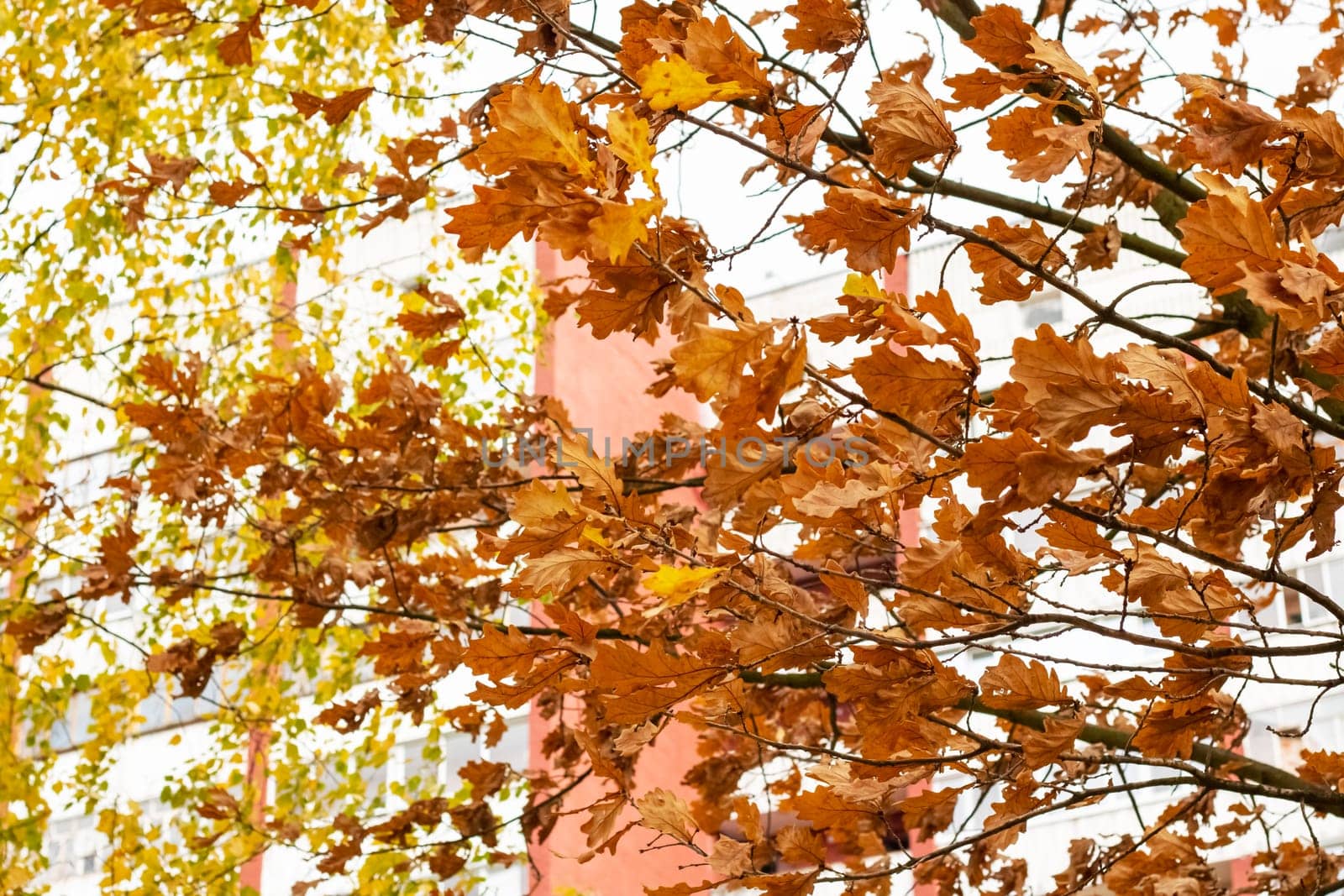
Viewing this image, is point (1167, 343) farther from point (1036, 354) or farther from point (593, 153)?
point (593, 153)

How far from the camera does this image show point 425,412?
2.88 meters

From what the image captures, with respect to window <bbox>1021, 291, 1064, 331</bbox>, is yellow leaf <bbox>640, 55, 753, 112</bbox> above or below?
below

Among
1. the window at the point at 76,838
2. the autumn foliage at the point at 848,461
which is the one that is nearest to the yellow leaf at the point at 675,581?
the autumn foliage at the point at 848,461

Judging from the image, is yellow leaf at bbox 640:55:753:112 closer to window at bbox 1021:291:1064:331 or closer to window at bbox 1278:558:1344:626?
window at bbox 1278:558:1344:626

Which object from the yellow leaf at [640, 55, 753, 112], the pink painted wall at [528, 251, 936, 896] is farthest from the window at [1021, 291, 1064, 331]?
the yellow leaf at [640, 55, 753, 112]

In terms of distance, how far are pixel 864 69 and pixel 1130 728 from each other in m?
1.46

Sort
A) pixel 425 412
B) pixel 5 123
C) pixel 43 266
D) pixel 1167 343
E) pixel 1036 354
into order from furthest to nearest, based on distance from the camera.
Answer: pixel 43 266 → pixel 5 123 → pixel 425 412 → pixel 1167 343 → pixel 1036 354

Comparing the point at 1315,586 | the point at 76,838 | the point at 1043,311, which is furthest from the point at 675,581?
the point at 76,838

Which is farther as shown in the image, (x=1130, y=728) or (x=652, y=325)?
(x=1130, y=728)

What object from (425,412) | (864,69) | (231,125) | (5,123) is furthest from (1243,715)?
(231,125)

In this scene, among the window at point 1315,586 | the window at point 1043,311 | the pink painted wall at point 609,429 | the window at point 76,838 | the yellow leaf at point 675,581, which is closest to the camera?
the yellow leaf at point 675,581

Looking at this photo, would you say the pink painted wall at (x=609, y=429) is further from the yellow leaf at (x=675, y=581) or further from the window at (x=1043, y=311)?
the yellow leaf at (x=675, y=581)

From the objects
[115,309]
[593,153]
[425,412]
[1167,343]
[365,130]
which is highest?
[115,309]

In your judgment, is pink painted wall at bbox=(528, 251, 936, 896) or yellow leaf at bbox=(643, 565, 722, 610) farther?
pink painted wall at bbox=(528, 251, 936, 896)
